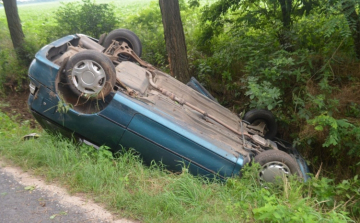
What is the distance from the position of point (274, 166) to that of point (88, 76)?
97.3 inches

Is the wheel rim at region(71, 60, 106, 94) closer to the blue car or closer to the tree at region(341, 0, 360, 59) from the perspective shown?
the blue car

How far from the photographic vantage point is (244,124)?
17.8 feet

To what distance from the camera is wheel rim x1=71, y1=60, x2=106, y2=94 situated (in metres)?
3.96

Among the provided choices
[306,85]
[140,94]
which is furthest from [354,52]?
[140,94]

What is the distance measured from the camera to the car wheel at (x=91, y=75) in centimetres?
396

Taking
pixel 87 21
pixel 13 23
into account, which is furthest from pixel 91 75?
pixel 13 23

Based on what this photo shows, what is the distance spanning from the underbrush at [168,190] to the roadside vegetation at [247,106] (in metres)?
0.01

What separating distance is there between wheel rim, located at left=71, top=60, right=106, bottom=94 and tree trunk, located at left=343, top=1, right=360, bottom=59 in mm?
3354

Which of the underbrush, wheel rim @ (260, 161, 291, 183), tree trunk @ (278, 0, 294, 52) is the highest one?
tree trunk @ (278, 0, 294, 52)

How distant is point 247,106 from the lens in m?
6.87

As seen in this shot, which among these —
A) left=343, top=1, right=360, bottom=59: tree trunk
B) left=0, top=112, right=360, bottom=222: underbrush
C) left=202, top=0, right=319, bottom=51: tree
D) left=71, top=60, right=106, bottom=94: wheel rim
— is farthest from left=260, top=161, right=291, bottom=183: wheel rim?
left=202, top=0, right=319, bottom=51: tree

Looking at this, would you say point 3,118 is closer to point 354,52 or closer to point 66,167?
point 66,167

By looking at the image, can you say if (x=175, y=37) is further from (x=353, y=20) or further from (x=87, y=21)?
(x=353, y=20)

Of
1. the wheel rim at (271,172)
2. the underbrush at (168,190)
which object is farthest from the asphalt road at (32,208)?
the wheel rim at (271,172)
